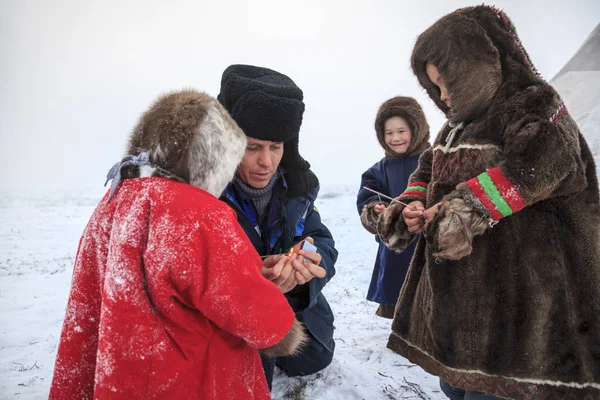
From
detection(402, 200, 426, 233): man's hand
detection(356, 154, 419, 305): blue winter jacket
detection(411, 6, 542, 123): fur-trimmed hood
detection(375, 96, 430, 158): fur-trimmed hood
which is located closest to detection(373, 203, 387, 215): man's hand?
detection(402, 200, 426, 233): man's hand

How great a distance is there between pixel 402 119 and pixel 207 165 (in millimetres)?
2609

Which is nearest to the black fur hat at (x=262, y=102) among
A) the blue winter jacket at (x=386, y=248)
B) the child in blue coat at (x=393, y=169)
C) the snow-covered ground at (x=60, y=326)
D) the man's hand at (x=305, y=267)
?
the man's hand at (x=305, y=267)

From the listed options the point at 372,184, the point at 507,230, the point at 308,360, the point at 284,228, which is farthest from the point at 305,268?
the point at 372,184

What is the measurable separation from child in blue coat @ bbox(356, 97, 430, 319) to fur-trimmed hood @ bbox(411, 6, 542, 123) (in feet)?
5.69

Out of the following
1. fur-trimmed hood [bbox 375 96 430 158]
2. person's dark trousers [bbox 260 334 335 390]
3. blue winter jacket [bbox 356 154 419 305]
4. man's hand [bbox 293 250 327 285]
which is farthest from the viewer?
fur-trimmed hood [bbox 375 96 430 158]

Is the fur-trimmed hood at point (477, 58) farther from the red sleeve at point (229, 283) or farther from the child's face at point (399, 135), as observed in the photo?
the child's face at point (399, 135)

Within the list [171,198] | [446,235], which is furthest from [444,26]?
[171,198]

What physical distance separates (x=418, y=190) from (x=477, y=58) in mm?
716

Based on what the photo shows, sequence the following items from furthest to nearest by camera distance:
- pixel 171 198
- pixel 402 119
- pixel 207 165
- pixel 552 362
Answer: pixel 402 119
pixel 552 362
pixel 207 165
pixel 171 198

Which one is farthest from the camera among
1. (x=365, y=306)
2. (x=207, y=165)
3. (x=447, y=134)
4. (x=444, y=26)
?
(x=365, y=306)

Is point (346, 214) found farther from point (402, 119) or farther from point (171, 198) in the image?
point (171, 198)

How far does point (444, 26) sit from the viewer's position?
153 cm

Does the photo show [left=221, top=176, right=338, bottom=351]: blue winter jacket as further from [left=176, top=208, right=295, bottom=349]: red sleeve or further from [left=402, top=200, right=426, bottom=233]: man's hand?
[left=176, top=208, right=295, bottom=349]: red sleeve

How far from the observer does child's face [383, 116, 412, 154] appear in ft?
11.1
